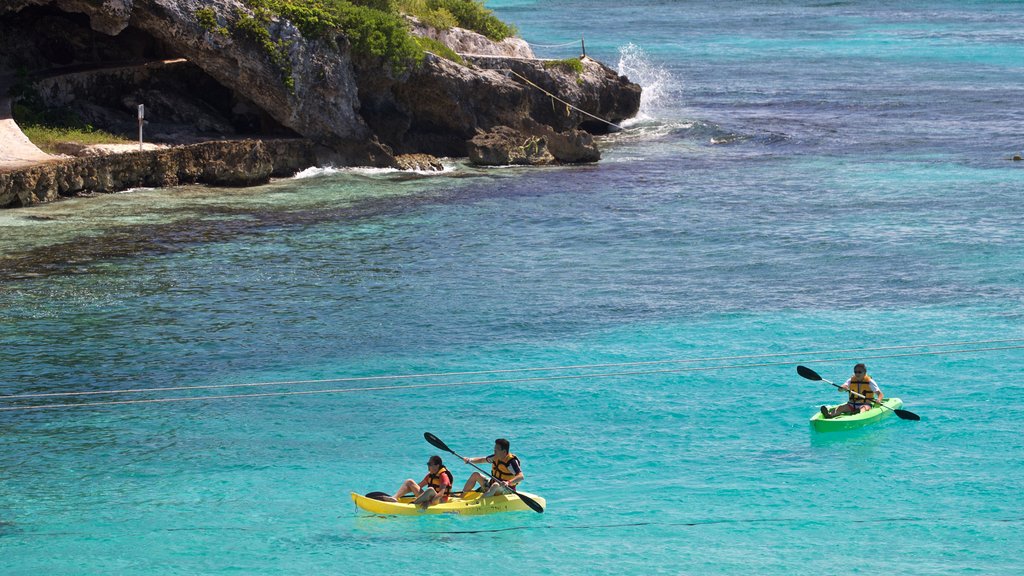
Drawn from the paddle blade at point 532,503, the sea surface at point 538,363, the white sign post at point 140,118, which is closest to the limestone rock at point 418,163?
the sea surface at point 538,363

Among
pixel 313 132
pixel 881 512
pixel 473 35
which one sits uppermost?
pixel 473 35

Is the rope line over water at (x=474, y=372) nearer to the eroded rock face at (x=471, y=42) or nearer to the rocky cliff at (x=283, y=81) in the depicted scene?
the rocky cliff at (x=283, y=81)

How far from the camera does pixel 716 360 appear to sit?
97.2 ft

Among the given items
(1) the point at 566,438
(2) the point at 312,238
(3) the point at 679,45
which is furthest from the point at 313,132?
(3) the point at 679,45

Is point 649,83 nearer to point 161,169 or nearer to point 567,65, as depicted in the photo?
point 567,65

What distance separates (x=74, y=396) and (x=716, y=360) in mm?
14611

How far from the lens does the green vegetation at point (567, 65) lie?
57.7 meters

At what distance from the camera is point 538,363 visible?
29.6 meters

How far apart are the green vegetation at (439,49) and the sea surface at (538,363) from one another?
548cm

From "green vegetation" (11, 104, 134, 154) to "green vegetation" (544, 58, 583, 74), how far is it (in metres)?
20.6

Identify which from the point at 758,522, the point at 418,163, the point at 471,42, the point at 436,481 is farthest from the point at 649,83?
the point at 436,481

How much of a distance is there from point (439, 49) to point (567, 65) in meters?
7.28

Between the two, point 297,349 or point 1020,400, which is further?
point 297,349

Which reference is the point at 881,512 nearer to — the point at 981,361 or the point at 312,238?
the point at 981,361
